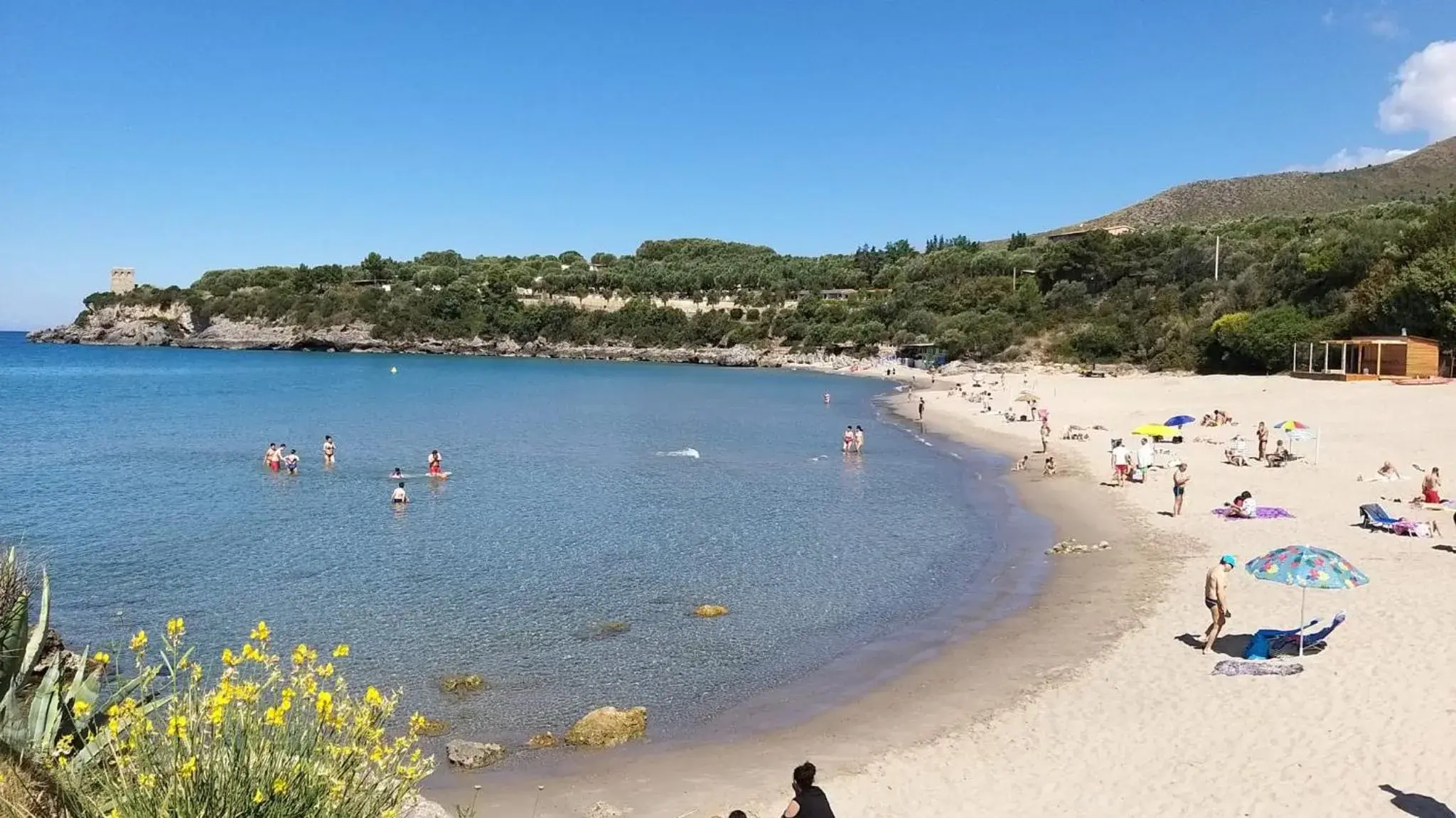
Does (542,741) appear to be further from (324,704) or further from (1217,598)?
(1217,598)

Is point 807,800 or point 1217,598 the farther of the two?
point 1217,598

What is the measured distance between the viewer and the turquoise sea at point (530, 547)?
1274cm

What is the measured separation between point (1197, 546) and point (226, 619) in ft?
55.4

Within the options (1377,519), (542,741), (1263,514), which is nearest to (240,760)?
(542,741)

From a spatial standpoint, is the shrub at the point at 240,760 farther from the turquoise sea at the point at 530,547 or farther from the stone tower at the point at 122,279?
the stone tower at the point at 122,279

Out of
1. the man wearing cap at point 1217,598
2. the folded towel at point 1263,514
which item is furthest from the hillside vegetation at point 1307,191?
the man wearing cap at point 1217,598

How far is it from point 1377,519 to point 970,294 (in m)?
79.8

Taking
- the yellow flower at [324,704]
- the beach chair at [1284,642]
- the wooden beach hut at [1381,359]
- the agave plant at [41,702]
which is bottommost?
the beach chair at [1284,642]

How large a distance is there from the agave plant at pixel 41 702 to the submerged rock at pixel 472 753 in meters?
4.72

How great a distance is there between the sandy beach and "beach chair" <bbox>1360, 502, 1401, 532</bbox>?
1.19 ft

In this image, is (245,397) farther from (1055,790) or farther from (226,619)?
(1055,790)

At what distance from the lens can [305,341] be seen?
429 feet

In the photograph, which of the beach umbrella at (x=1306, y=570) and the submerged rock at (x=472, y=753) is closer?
the submerged rock at (x=472, y=753)

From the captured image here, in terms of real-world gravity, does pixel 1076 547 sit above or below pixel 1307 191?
below
